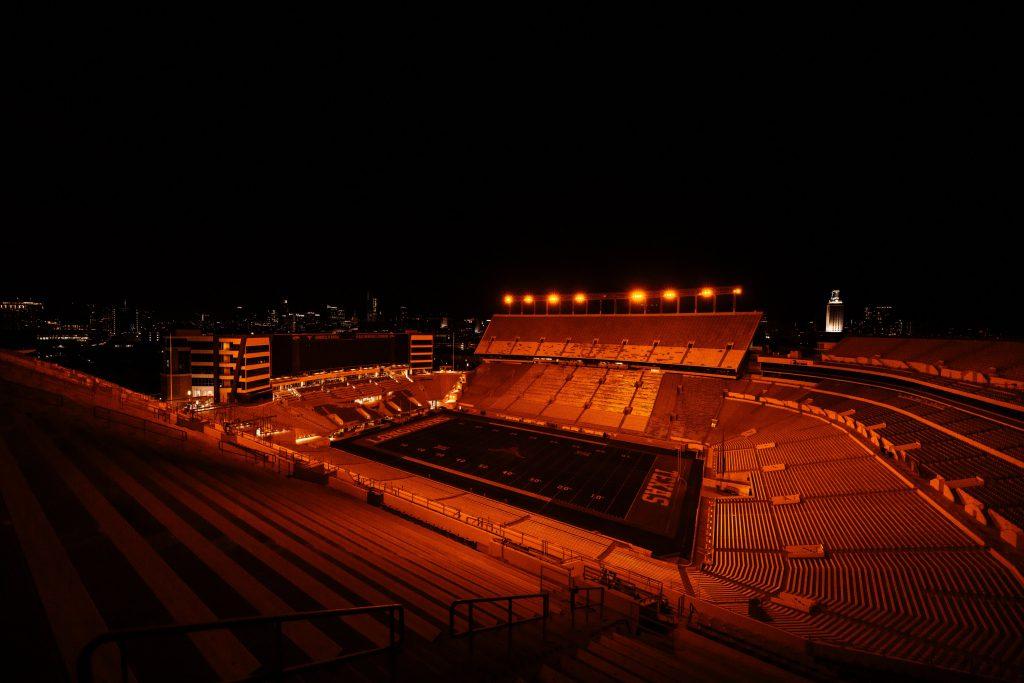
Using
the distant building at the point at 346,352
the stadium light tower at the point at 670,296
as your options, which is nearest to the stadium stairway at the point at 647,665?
the stadium light tower at the point at 670,296

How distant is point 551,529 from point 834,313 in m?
66.3

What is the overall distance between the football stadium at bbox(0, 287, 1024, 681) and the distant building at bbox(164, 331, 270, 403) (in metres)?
1.94

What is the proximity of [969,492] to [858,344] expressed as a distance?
70.0 ft

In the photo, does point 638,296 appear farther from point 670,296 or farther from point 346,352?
point 346,352

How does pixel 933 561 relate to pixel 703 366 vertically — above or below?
below

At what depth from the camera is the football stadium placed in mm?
3859

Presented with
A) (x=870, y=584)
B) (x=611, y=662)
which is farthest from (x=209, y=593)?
(x=870, y=584)

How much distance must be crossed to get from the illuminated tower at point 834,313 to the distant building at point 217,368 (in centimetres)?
7174

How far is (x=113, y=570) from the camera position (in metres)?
3.97

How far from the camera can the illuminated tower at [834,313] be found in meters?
61.6

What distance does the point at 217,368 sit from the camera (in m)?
29.8

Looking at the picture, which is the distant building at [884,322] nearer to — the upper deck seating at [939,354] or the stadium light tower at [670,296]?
the upper deck seating at [939,354]

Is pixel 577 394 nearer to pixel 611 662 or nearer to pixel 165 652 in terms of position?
pixel 611 662

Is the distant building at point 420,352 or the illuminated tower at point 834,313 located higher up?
the illuminated tower at point 834,313
